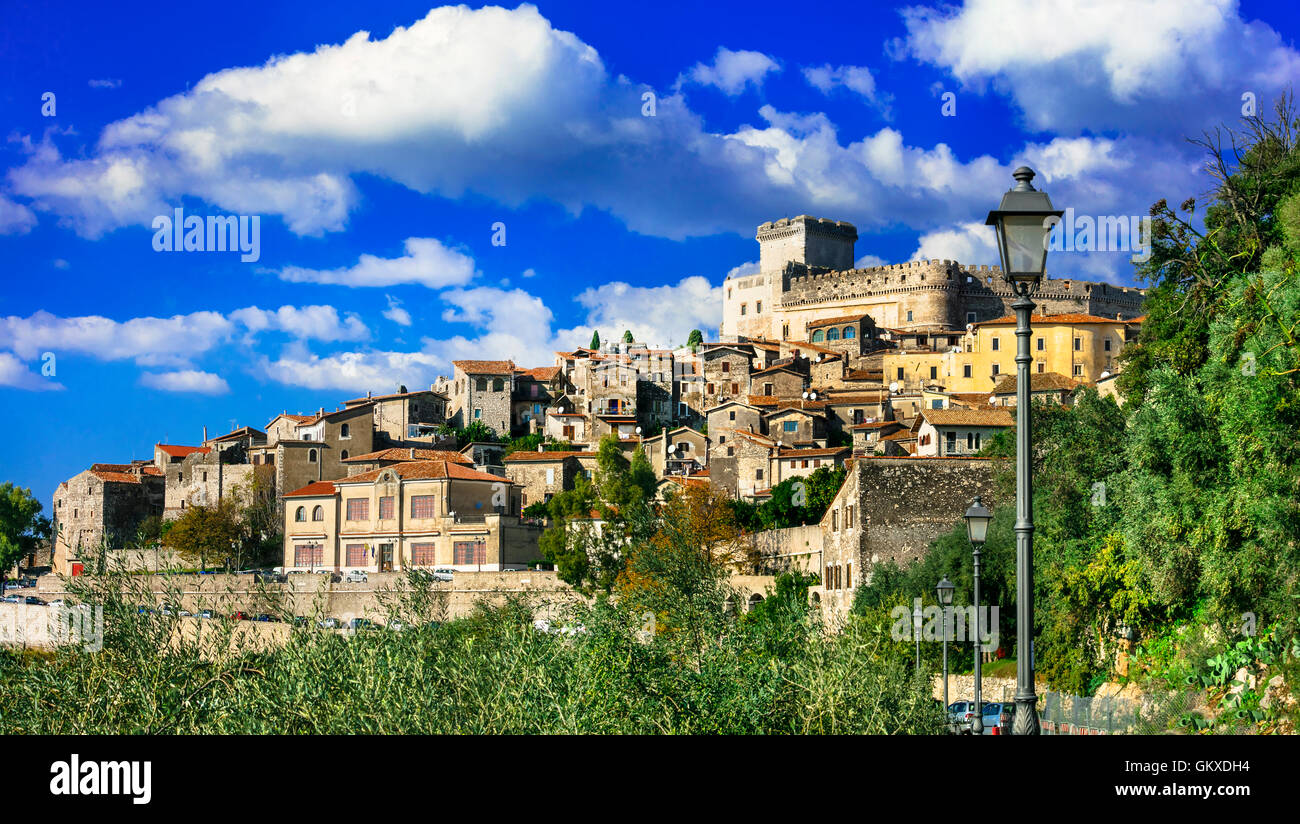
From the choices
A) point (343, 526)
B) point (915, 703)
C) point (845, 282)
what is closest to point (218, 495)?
point (343, 526)

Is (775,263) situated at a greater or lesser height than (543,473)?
greater

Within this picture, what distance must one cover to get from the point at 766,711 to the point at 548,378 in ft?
287

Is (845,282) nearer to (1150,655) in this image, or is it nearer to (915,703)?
(1150,655)

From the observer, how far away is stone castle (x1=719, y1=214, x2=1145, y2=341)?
114938 millimetres

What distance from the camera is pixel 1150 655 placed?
29828 millimetres

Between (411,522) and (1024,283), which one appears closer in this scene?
(1024,283)

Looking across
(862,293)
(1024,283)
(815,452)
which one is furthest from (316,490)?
(1024,283)

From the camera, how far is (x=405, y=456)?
78562mm

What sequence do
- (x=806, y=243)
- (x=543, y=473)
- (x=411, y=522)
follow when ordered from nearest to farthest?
(x=411, y=522) < (x=543, y=473) < (x=806, y=243)

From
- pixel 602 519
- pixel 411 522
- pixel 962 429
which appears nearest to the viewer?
pixel 962 429

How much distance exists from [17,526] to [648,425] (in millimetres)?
51995

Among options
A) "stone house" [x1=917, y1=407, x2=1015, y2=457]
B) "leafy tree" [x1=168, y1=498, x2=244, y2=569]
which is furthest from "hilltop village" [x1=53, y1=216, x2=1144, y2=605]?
"leafy tree" [x1=168, y1=498, x2=244, y2=569]

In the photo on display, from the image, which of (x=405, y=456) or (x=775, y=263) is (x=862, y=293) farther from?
(x=405, y=456)
